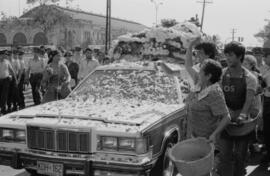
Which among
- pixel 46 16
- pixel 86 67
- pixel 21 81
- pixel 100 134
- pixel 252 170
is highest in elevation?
pixel 46 16

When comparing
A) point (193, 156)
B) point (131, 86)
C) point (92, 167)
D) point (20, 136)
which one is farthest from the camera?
point (131, 86)

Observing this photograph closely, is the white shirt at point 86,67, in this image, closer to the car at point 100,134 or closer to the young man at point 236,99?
the car at point 100,134

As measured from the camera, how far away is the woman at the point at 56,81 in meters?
7.83

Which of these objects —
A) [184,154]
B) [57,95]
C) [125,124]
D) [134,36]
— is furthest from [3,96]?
[184,154]

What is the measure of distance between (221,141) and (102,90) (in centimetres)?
211

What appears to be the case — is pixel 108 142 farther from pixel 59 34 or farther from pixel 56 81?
pixel 59 34

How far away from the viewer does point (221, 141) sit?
4.65m

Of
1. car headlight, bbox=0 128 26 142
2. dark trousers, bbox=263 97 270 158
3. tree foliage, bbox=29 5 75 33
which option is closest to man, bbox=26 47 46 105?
car headlight, bbox=0 128 26 142

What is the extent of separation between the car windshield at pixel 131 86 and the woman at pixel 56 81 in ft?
5.50

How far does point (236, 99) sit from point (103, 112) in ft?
5.40

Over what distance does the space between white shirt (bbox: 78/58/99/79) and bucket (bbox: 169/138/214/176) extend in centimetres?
739

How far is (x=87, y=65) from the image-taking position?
11344 mm

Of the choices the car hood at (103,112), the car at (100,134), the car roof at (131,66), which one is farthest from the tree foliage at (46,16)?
the car at (100,134)

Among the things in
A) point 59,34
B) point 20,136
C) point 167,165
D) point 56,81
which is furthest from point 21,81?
point 59,34
